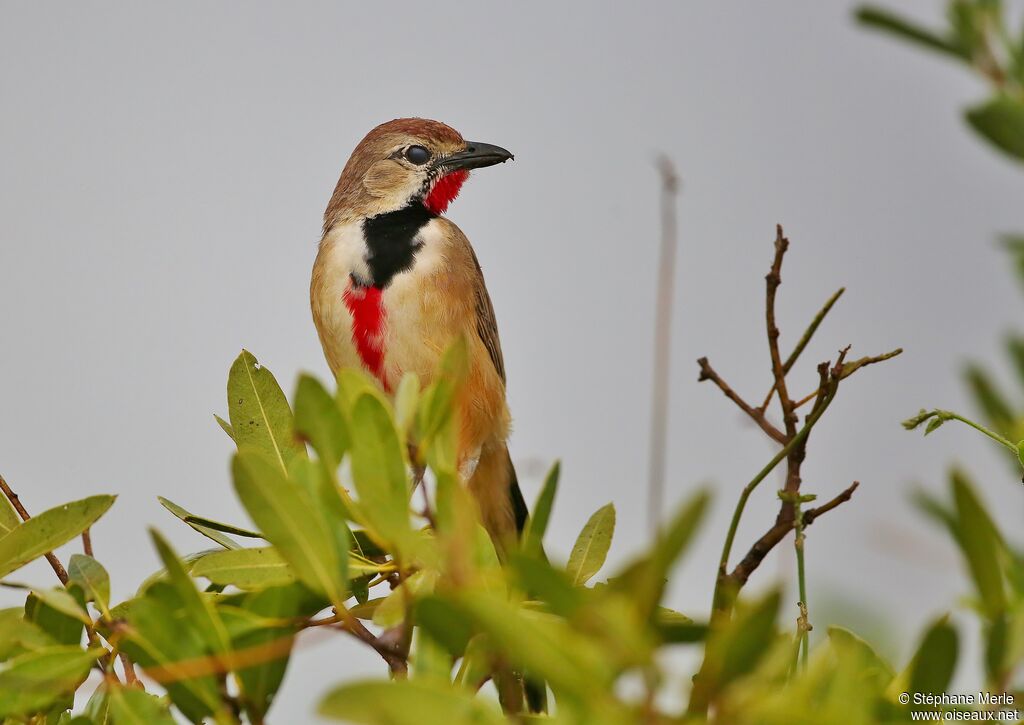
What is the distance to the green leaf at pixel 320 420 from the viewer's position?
1179 mm

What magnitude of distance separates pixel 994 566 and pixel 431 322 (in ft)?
9.56

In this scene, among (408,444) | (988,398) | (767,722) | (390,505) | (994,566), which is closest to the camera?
(767,722)

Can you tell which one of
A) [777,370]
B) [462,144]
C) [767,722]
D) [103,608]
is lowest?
[103,608]

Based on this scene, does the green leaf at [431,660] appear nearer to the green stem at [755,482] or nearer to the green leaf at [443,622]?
the green leaf at [443,622]

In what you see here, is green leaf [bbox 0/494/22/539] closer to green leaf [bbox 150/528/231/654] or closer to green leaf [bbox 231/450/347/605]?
green leaf [bbox 150/528/231/654]

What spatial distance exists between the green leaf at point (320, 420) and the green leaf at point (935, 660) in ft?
1.89

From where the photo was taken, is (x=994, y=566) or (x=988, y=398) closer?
(x=994, y=566)

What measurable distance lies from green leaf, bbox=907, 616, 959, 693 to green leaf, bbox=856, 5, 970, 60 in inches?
77.6

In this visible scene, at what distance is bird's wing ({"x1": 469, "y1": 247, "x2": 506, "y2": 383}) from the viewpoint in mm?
4164

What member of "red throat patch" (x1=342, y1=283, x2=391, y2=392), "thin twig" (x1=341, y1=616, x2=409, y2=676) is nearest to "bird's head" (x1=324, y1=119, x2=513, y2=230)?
"red throat patch" (x1=342, y1=283, x2=391, y2=392)

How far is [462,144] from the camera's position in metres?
4.32

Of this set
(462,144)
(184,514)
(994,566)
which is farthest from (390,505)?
(462,144)

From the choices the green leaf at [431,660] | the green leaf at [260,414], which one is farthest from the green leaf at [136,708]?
the green leaf at [260,414]

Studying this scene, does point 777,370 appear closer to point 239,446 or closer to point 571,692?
point 239,446
